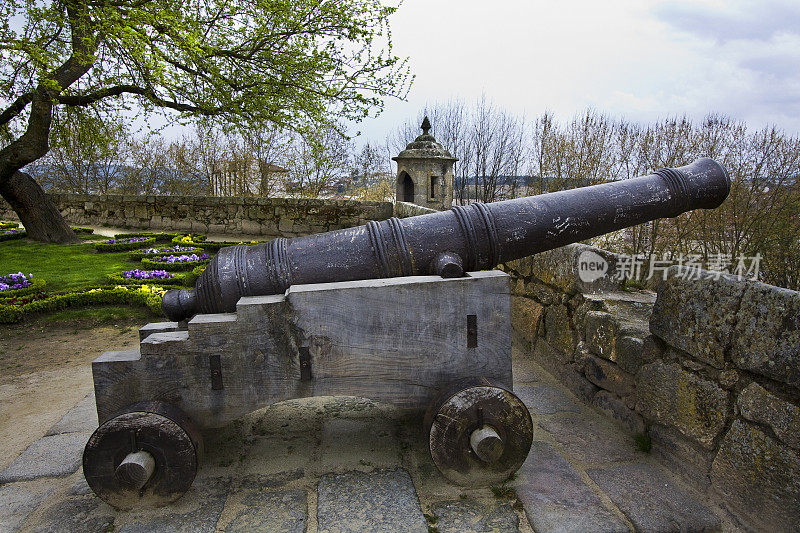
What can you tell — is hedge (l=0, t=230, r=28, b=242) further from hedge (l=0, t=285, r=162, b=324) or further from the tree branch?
hedge (l=0, t=285, r=162, b=324)

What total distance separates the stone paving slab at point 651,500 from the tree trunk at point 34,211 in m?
12.4

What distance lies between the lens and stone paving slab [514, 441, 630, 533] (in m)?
2.13

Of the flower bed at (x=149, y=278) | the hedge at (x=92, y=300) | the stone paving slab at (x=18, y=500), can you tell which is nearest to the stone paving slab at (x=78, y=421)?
the stone paving slab at (x=18, y=500)

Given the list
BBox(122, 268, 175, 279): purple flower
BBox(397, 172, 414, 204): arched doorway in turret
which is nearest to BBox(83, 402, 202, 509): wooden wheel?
BBox(122, 268, 175, 279): purple flower

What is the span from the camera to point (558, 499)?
2.32 meters

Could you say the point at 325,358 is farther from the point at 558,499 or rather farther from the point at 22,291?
the point at 22,291

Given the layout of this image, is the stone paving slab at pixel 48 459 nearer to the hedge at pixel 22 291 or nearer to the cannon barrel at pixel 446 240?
the cannon barrel at pixel 446 240

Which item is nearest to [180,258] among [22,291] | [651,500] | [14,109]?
[22,291]

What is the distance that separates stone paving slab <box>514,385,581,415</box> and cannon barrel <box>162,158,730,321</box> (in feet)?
3.66

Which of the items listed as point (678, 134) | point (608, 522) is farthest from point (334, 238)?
point (678, 134)

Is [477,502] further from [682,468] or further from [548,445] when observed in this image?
[682,468]

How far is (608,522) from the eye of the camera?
2146mm

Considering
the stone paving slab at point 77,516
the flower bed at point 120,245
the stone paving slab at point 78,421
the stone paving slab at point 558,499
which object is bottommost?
the stone paving slab at point 78,421

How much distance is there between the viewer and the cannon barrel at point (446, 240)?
2678 mm
